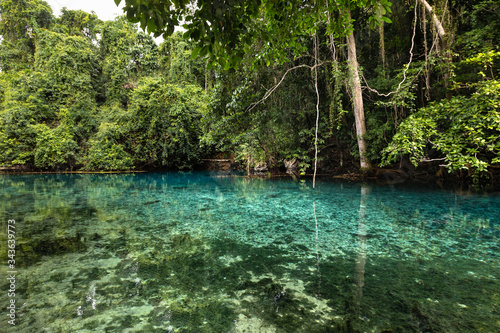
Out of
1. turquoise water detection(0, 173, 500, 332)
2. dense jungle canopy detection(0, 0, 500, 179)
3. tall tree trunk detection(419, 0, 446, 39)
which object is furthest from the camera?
tall tree trunk detection(419, 0, 446, 39)

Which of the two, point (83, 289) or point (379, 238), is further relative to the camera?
Result: point (379, 238)

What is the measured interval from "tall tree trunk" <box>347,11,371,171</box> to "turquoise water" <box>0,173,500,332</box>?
5.08 m

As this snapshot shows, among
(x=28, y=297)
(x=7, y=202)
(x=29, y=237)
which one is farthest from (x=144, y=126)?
(x=28, y=297)

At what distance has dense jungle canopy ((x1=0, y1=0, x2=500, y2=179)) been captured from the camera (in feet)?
11.5

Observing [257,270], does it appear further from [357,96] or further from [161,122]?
[161,122]

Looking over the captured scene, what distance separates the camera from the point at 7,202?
6.09 meters

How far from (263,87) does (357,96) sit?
149 inches

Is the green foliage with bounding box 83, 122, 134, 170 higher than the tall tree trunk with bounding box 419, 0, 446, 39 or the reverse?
Answer: the reverse

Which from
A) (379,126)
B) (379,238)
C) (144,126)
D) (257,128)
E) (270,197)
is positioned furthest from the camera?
(144,126)

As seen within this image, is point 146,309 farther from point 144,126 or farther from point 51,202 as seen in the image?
point 144,126

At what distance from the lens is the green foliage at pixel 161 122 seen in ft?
55.5

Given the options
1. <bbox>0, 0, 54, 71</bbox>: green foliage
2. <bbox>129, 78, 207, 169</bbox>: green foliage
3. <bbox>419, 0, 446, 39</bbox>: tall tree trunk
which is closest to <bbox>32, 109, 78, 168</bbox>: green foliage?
<bbox>129, 78, 207, 169</bbox>: green foliage

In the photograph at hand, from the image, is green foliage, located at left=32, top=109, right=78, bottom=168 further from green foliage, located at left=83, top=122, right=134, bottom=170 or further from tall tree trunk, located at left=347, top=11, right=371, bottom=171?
tall tree trunk, located at left=347, top=11, right=371, bottom=171

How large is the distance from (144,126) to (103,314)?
56.4ft
